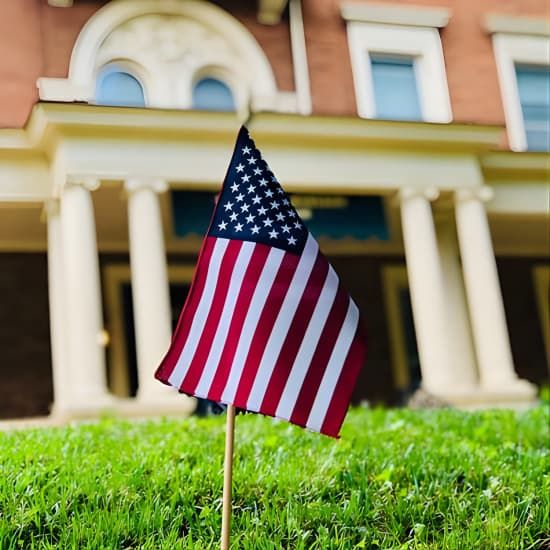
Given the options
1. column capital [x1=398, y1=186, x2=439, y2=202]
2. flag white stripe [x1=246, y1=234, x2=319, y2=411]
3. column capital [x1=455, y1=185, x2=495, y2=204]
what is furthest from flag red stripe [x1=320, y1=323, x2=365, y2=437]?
column capital [x1=455, y1=185, x2=495, y2=204]

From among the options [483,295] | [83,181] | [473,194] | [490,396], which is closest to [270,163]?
[83,181]

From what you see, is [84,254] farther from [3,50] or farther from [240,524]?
[240,524]

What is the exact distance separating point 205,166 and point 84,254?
2.09m

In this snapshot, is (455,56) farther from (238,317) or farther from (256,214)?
(238,317)

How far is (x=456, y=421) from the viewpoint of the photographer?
9.98m

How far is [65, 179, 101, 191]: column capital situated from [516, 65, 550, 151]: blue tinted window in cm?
746

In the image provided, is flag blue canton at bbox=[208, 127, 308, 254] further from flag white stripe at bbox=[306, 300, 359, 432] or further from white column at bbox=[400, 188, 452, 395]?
white column at bbox=[400, 188, 452, 395]

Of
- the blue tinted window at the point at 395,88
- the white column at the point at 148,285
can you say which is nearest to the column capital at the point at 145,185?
the white column at the point at 148,285

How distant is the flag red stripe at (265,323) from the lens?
477 cm

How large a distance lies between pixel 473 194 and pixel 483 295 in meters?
1.52

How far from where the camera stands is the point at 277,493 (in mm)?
6254

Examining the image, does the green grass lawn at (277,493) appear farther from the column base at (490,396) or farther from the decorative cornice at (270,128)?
the decorative cornice at (270,128)

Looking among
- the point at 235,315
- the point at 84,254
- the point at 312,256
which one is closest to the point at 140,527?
the point at 235,315

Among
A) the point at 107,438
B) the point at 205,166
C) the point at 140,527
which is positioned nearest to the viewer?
the point at 140,527
